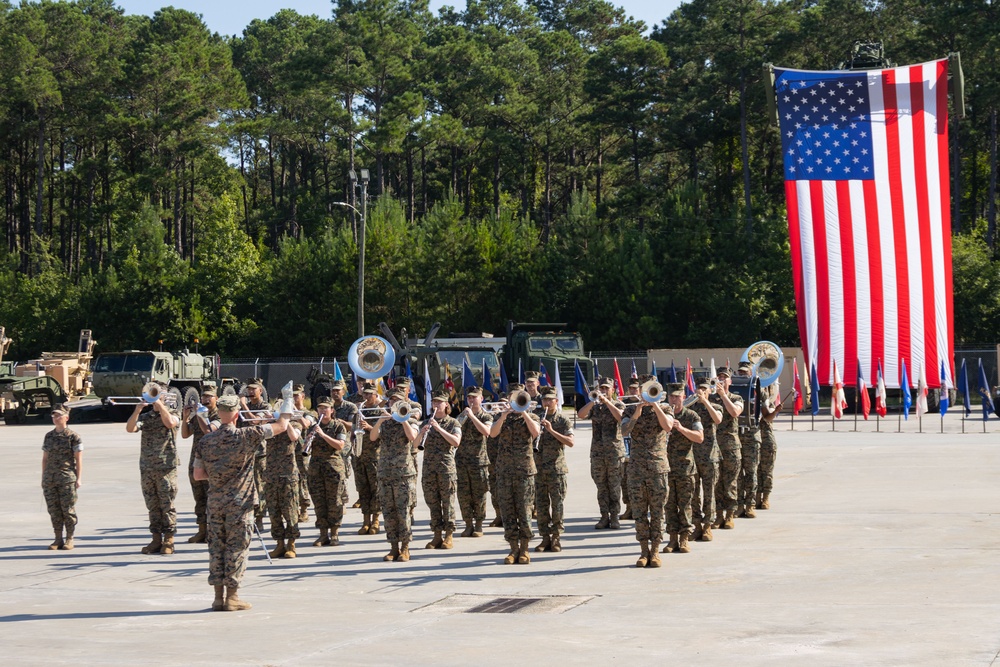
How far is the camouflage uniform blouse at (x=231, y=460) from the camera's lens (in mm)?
10688

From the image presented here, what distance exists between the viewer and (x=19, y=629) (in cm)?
992

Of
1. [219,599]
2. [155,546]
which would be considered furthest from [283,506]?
[219,599]

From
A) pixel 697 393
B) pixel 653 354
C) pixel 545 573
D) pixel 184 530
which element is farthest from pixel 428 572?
pixel 653 354

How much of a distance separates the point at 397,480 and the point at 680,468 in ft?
9.11

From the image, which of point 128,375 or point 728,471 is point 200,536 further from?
point 128,375

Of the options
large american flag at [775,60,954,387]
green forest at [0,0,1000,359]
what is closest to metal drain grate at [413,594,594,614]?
large american flag at [775,60,954,387]

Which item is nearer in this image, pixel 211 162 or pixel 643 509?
pixel 643 509

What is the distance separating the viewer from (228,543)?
10578 mm

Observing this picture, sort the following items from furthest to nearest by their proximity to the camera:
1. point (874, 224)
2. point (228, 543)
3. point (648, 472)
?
point (874, 224), point (648, 472), point (228, 543)

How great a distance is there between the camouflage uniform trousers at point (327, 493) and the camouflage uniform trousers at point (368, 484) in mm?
592

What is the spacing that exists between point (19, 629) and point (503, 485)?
474 centimetres

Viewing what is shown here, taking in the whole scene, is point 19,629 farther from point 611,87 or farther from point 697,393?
point 611,87

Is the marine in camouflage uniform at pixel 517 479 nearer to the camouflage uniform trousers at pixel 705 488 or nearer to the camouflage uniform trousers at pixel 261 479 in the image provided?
the camouflage uniform trousers at pixel 705 488

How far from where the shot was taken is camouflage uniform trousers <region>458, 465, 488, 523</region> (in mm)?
14766
